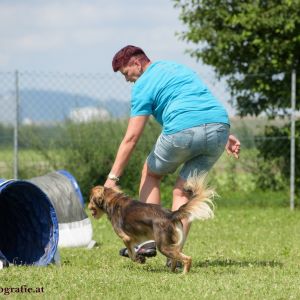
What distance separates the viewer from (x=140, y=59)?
23.8 ft

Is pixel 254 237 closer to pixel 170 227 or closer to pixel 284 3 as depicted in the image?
pixel 170 227

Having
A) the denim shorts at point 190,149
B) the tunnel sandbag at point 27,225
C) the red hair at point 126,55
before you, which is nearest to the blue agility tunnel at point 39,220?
the tunnel sandbag at point 27,225

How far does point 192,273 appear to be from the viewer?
22.4 feet

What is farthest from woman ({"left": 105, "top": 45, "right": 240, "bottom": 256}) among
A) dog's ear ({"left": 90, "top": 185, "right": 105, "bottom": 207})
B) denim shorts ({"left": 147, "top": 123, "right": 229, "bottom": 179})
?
dog's ear ({"left": 90, "top": 185, "right": 105, "bottom": 207})

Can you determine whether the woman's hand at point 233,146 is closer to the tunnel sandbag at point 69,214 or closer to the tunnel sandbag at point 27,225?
the tunnel sandbag at point 27,225

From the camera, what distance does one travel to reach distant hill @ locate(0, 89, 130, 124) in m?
14.3

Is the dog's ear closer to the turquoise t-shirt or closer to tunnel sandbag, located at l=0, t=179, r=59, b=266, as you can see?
tunnel sandbag, located at l=0, t=179, r=59, b=266

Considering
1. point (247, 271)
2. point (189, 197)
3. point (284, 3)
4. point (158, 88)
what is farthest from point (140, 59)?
point (284, 3)

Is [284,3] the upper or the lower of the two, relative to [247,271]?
upper

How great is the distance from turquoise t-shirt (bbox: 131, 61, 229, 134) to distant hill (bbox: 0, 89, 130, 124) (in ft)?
24.3

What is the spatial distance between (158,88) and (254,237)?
377cm

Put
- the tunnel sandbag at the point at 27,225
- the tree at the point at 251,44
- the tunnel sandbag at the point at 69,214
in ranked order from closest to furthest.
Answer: the tunnel sandbag at the point at 27,225, the tunnel sandbag at the point at 69,214, the tree at the point at 251,44

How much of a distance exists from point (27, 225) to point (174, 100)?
222cm

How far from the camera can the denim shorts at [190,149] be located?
22.8ft
